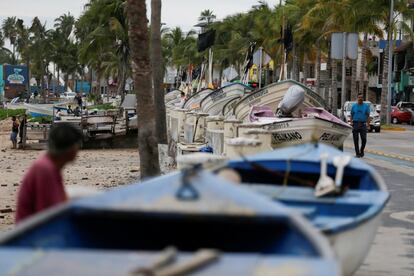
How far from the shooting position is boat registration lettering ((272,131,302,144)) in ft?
61.4

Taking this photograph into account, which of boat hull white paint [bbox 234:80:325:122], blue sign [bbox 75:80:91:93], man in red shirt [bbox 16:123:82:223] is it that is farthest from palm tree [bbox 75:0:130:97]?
blue sign [bbox 75:80:91:93]

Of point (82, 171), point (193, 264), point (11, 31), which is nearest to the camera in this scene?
point (193, 264)

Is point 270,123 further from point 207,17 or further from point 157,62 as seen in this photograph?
point 207,17

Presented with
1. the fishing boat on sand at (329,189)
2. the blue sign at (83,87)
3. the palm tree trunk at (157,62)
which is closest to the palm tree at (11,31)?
the blue sign at (83,87)

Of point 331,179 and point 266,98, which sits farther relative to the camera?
point 266,98

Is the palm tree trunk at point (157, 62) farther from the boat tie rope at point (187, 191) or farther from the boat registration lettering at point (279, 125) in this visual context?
the boat tie rope at point (187, 191)

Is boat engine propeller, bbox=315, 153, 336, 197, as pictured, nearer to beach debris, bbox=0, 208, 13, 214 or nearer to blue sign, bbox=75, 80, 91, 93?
beach debris, bbox=0, 208, 13, 214

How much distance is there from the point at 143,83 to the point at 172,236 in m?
9.40

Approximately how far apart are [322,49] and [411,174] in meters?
49.0

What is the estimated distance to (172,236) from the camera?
223 inches

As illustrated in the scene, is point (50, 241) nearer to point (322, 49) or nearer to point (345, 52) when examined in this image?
point (345, 52)

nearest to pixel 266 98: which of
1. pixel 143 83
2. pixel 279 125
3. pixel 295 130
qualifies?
pixel 279 125

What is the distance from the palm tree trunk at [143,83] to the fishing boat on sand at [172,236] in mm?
9276

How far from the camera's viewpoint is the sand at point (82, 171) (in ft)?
61.5
